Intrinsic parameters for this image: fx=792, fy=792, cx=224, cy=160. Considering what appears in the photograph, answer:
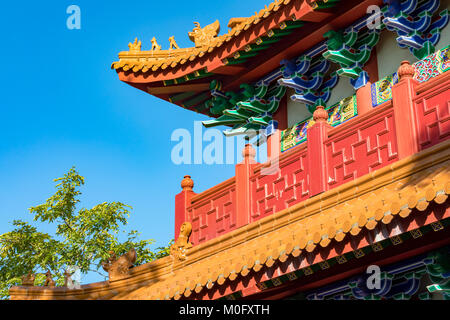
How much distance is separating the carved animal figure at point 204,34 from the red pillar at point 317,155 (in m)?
3.07

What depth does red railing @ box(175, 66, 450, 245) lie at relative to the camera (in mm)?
7219

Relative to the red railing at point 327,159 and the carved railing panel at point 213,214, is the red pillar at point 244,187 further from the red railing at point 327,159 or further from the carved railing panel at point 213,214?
the carved railing panel at point 213,214

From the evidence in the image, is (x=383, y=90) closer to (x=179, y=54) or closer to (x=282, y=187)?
(x=282, y=187)

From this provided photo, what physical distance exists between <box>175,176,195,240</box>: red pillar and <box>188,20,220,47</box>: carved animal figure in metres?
2.01

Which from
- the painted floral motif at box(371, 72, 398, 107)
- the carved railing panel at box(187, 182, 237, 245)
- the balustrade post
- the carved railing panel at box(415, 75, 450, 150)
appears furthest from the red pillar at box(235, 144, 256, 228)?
the carved railing panel at box(415, 75, 450, 150)

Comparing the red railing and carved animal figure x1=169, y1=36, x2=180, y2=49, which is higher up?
carved animal figure x1=169, y1=36, x2=180, y2=49

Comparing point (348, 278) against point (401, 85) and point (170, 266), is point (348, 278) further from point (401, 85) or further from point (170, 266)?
point (170, 266)

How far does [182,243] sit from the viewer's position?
989 cm

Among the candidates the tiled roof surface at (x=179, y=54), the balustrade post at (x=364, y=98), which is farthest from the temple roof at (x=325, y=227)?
the tiled roof surface at (x=179, y=54)

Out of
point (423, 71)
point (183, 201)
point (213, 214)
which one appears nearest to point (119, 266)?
point (183, 201)

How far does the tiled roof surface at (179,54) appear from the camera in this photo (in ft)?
32.3

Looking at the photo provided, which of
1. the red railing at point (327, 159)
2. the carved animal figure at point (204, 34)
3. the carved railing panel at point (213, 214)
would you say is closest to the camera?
the red railing at point (327, 159)

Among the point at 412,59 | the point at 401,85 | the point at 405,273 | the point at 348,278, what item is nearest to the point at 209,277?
the point at 348,278

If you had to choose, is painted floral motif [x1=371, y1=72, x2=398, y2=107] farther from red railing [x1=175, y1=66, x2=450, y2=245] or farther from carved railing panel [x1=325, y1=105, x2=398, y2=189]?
carved railing panel [x1=325, y1=105, x2=398, y2=189]
